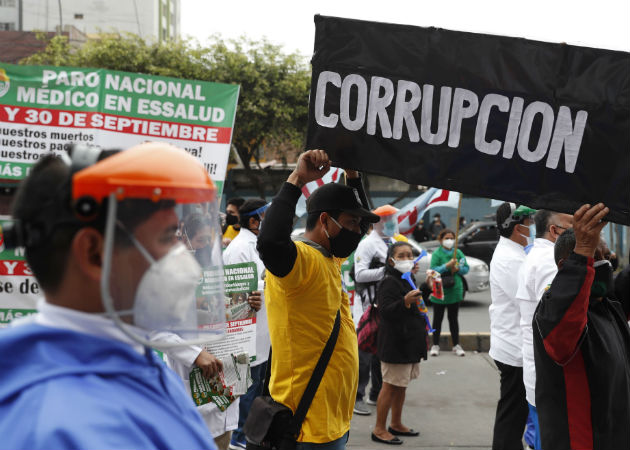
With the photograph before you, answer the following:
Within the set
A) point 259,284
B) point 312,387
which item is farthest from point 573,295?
point 259,284

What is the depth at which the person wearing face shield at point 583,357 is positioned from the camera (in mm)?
2703

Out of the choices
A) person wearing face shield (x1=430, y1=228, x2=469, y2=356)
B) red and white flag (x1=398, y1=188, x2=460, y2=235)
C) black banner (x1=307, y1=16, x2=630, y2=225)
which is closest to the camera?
black banner (x1=307, y1=16, x2=630, y2=225)

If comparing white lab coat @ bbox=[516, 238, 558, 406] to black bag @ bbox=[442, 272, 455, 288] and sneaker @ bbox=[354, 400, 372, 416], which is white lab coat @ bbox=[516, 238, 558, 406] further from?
black bag @ bbox=[442, 272, 455, 288]

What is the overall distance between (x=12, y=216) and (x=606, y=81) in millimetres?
2255

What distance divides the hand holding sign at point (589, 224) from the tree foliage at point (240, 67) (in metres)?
20.2

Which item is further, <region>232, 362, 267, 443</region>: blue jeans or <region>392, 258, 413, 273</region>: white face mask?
<region>392, 258, 413, 273</region>: white face mask

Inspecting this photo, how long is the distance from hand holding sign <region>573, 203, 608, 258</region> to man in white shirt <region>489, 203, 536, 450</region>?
7.36 ft

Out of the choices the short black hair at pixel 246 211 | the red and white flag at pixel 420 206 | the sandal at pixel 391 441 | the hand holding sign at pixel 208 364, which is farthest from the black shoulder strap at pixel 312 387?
the red and white flag at pixel 420 206

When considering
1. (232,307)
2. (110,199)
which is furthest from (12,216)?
(232,307)

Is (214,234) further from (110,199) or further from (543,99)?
Result: (543,99)

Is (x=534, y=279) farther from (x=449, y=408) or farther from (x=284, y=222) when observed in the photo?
(x=449, y=408)

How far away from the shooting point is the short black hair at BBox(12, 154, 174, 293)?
114 cm

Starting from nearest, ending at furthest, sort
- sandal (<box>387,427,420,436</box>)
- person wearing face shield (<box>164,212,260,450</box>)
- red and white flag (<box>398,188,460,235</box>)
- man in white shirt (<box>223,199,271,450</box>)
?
person wearing face shield (<box>164,212,260,450</box>)
man in white shirt (<box>223,199,271,450</box>)
sandal (<box>387,427,420,436</box>)
red and white flag (<box>398,188,460,235</box>)

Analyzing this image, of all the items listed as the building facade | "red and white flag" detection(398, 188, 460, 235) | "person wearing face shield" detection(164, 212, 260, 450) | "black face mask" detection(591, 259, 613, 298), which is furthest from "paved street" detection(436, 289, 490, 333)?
the building facade
